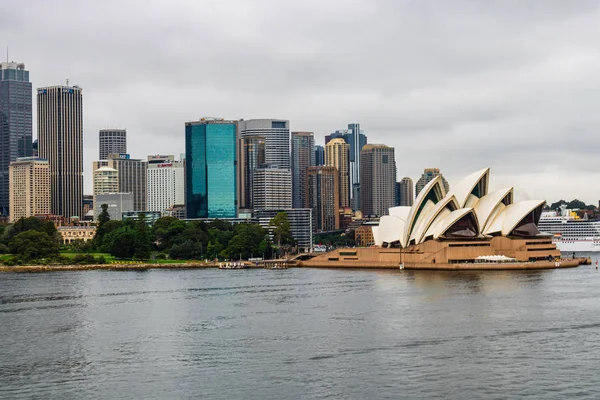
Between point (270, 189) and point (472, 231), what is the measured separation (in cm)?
10844

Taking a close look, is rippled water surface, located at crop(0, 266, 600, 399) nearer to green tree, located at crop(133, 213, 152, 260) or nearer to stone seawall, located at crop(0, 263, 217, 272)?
stone seawall, located at crop(0, 263, 217, 272)

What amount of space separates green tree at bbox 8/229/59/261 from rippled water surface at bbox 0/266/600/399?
36.0m

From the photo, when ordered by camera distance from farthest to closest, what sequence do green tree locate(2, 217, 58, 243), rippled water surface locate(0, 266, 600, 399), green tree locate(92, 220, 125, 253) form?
green tree locate(2, 217, 58, 243) < green tree locate(92, 220, 125, 253) < rippled water surface locate(0, 266, 600, 399)

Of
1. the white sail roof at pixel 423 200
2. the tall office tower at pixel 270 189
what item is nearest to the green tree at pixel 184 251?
the white sail roof at pixel 423 200

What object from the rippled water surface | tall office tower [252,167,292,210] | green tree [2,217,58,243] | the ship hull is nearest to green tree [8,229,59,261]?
green tree [2,217,58,243]

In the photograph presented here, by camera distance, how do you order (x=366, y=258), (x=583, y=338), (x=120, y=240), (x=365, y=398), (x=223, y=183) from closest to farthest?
(x=365, y=398) < (x=583, y=338) < (x=366, y=258) < (x=120, y=240) < (x=223, y=183)

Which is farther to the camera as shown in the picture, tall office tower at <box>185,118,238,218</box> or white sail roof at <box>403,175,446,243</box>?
tall office tower at <box>185,118,238,218</box>

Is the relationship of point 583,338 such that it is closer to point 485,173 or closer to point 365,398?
point 365,398

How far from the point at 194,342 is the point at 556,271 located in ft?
161

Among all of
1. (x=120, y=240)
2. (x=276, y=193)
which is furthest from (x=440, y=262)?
(x=276, y=193)

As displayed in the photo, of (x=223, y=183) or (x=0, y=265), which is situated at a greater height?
(x=223, y=183)

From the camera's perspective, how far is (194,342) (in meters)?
37.8

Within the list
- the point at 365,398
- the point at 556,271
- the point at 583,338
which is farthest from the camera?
the point at 556,271

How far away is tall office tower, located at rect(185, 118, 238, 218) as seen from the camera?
555 ft
